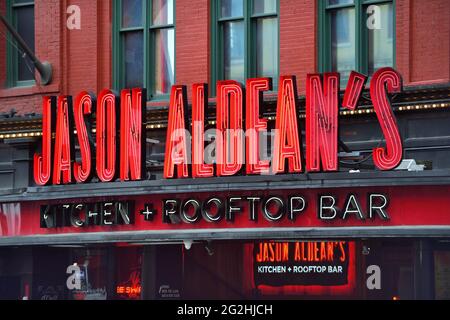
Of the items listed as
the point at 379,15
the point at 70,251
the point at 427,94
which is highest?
the point at 379,15

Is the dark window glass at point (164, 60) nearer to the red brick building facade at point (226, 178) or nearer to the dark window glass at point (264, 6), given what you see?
the red brick building facade at point (226, 178)

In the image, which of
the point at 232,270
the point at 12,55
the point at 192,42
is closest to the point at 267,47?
the point at 192,42

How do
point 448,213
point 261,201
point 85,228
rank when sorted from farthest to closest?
point 85,228 → point 261,201 → point 448,213

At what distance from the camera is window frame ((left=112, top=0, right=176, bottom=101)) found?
930 inches

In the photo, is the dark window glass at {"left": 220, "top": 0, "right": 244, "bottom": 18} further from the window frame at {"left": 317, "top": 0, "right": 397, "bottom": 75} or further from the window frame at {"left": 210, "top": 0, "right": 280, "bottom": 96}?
the window frame at {"left": 317, "top": 0, "right": 397, "bottom": 75}

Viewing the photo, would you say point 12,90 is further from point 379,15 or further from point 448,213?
point 448,213

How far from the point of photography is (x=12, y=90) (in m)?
24.8

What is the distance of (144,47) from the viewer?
2380 cm

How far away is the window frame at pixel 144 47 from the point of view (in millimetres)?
23625

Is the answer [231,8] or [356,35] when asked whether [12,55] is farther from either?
[356,35]

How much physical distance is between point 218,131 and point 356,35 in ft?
9.89

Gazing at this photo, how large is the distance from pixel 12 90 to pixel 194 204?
18.5 feet

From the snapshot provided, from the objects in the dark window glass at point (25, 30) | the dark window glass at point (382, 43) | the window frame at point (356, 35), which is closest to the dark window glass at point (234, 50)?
the window frame at point (356, 35)

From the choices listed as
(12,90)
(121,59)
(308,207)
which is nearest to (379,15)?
(308,207)
